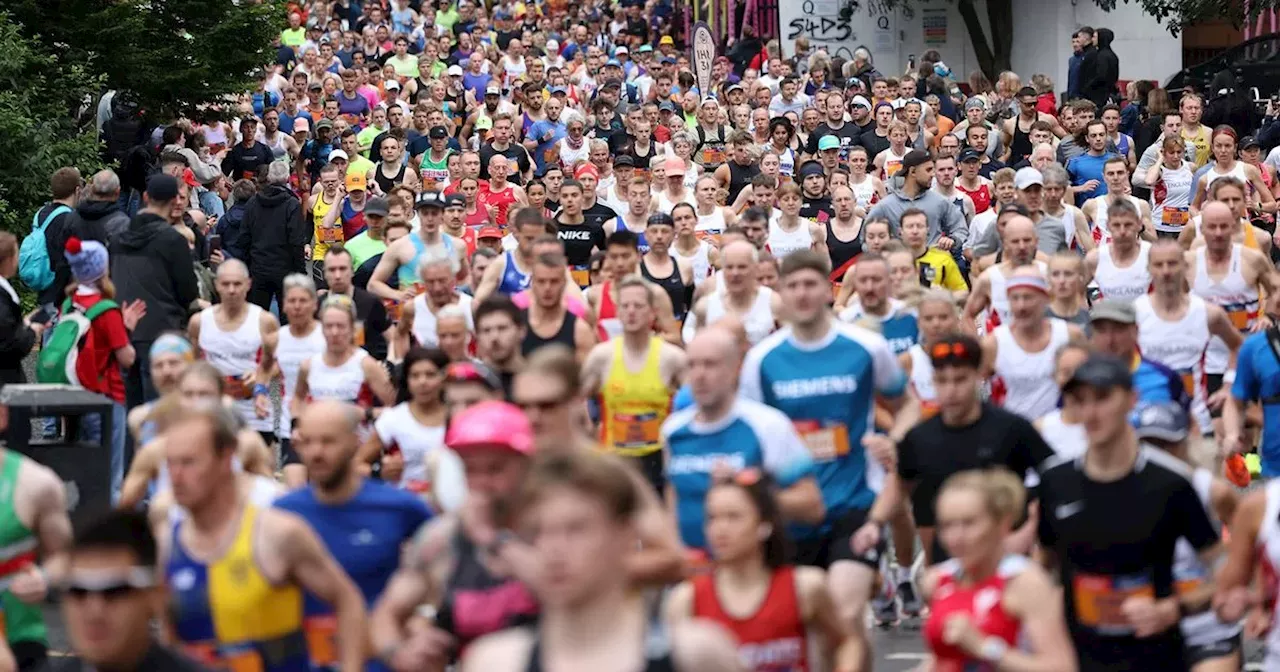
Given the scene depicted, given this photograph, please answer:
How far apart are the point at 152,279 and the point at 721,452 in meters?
6.51

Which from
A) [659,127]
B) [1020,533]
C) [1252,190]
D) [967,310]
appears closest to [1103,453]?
[1020,533]

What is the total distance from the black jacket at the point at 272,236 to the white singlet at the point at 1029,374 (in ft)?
26.3

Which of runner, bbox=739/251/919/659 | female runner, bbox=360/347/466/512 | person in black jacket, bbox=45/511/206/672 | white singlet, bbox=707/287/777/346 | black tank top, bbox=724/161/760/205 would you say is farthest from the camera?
black tank top, bbox=724/161/760/205

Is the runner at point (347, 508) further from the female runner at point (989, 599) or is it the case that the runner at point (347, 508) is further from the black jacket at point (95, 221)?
the black jacket at point (95, 221)

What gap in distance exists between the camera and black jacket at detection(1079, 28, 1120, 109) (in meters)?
26.4

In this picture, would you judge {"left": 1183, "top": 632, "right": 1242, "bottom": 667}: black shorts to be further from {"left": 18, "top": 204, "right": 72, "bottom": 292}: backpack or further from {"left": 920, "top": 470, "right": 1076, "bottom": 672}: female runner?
{"left": 18, "top": 204, "right": 72, "bottom": 292}: backpack

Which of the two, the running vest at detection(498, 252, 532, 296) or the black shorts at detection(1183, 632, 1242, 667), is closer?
the black shorts at detection(1183, 632, 1242, 667)

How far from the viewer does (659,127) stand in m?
22.5

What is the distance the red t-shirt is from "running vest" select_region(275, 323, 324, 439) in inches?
41.7

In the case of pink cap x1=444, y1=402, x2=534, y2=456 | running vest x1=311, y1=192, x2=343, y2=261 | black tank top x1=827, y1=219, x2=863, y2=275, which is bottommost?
pink cap x1=444, y1=402, x2=534, y2=456

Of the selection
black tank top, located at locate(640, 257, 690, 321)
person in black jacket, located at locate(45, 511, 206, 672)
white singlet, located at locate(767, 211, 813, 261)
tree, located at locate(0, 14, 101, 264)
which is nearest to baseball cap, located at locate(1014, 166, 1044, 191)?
white singlet, located at locate(767, 211, 813, 261)

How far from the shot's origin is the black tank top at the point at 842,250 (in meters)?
16.3

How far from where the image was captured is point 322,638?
6.64 metres

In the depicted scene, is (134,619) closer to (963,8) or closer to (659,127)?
(659,127)
